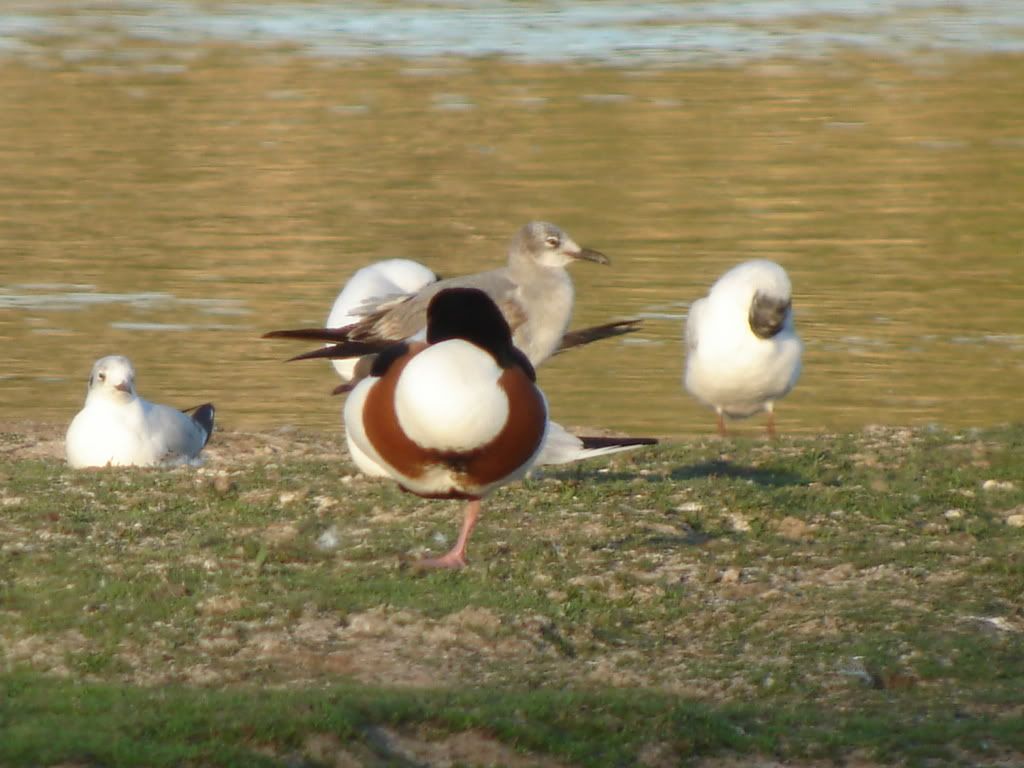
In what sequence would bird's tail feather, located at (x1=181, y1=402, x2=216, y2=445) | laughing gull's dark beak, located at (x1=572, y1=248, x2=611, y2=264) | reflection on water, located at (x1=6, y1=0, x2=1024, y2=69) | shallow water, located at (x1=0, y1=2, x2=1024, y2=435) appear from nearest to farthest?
1. laughing gull's dark beak, located at (x1=572, y1=248, x2=611, y2=264)
2. bird's tail feather, located at (x1=181, y1=402, x2=216, y2=445)
3. shallow water, located at (x1=0, y1=2, x2=1024, y2=435)
4. reflection on water, located at (x1=6, y1=0, x2=1024, y2=69)

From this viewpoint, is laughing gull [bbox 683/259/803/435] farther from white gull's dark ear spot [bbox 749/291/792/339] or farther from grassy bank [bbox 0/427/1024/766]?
grassy bank [bbox 0/427/1024/766]

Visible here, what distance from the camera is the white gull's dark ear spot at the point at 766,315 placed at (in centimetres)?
1195

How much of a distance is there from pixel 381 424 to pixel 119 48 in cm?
3738

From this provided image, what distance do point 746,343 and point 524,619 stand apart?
537 centimetres

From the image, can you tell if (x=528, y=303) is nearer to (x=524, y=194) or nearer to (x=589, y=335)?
(x=589, y=335)

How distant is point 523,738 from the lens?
5746 millimetres

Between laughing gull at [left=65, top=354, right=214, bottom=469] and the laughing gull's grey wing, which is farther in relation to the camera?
laughing gull at [left=65, top=354, right=214, bottom=469]

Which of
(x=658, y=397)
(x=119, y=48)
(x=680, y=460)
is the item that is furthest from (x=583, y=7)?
(x=680, y=460)

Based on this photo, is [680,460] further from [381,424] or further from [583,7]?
[583,7]

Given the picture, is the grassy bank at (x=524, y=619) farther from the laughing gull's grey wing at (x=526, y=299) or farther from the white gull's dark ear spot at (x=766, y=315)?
the white gull's dark ear spot at (x=766, y=315)

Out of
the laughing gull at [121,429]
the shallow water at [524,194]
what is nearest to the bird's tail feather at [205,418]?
the laughing gull at [121,429]

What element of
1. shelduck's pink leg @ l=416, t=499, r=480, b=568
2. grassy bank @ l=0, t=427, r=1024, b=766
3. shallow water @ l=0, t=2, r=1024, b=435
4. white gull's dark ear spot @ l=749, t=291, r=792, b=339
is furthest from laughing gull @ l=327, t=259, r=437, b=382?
shelduck's pink leg @ l=416, t=499, r=480, b=568

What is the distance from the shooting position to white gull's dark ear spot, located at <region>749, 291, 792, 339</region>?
12.0 metres

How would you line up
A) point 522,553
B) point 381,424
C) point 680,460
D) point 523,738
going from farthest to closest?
point 680,460
point 522,553
point 381,424
point 523,738
